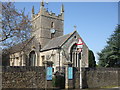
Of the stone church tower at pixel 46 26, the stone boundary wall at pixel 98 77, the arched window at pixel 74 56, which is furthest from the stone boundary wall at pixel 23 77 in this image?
the stone church tower at pixel 46 26

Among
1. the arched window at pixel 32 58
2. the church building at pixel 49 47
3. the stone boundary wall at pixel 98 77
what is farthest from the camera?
the arched window at pixel 32 58

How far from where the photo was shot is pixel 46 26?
36219mm

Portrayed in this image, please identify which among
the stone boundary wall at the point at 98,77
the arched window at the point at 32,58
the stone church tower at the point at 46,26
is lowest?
the stone boundary wall at the point at 98,77

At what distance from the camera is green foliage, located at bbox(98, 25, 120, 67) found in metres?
28.1

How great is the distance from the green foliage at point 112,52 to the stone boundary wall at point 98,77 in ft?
30.9

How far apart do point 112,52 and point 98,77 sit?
11.9 meters

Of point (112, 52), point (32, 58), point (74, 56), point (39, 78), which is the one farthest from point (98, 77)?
point (32, 58)

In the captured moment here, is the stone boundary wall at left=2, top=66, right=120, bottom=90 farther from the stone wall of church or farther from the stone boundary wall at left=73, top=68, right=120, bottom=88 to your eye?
the stone wall of church

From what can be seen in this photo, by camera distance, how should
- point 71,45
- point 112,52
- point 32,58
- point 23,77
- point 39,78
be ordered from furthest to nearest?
1. point 32,58
2. point 112,52
3. point 71,45
4. point 39,78
5. point 23,77

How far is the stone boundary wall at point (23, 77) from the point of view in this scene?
13203 millimetres

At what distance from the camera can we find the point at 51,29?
36656 mm

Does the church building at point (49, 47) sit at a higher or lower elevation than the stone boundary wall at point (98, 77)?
higher

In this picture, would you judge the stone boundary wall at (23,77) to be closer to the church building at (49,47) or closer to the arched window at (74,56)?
the church building at (49,47)

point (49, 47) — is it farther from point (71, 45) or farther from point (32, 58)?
point (71, 45)
